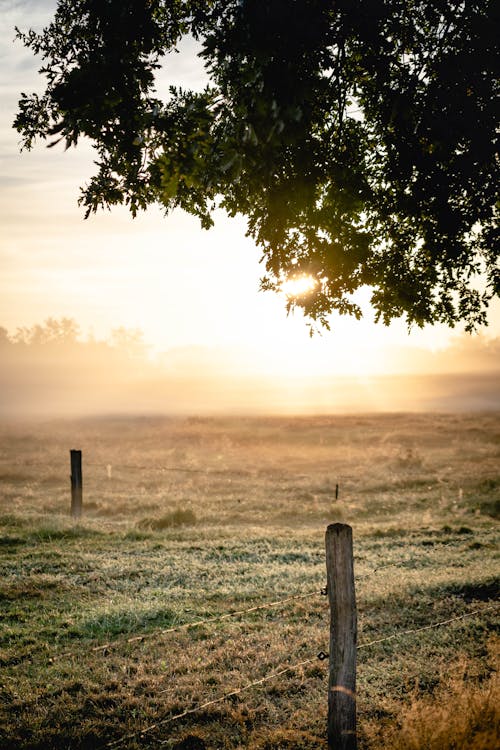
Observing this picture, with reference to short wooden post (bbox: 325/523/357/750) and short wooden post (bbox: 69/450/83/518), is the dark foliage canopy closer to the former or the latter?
short wooden post (bbox: 325/523/357/750)

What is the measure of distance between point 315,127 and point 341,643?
8159mm

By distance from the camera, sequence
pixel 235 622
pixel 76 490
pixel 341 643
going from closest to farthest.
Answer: pixel 341 643, pixel 235 622, pixel 76 490

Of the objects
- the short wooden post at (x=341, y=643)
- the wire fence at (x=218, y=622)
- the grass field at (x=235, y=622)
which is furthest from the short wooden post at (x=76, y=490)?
the short wooden post at (x=341, y=643)

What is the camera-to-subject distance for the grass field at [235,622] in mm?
5570

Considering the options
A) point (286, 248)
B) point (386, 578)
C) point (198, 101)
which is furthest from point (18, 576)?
point (198, 101)

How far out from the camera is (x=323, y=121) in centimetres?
938

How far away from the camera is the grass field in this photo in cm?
557

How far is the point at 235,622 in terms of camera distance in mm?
8492

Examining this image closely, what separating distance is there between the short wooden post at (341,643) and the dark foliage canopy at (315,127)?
13.2 ft

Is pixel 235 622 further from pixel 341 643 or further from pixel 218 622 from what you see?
pixel 341 643

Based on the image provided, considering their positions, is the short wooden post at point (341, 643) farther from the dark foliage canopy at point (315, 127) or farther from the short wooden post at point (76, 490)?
the short wooden post at point (76, 490)

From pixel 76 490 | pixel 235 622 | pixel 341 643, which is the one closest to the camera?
pixel 341 643

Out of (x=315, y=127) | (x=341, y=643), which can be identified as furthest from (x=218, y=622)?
(x=315, y=127)

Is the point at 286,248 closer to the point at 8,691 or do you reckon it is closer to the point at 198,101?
the point at 198,101
